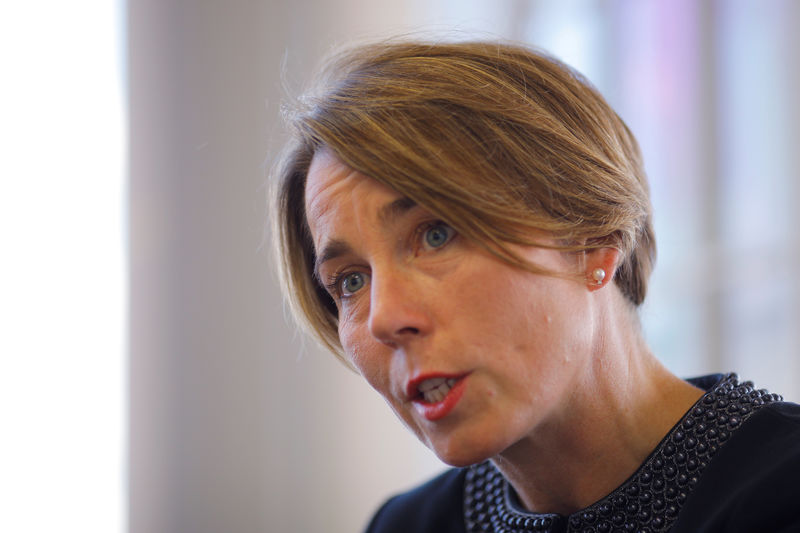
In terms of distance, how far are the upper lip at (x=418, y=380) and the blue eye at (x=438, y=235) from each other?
6.3 inches

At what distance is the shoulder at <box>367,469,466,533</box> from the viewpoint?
1347mm

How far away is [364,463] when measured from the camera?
2.49m

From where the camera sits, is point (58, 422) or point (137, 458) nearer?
point (58, 422)

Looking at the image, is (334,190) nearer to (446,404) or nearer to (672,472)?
(446,404)

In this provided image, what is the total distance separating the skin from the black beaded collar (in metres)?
0.03

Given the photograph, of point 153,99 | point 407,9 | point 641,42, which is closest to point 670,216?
point 641,42

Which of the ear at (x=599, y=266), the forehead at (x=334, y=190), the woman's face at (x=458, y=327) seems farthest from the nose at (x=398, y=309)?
the ear at (x=599, y=266)

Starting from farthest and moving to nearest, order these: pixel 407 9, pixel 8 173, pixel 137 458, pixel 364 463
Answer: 1. pixel 407 9
2. pixel 364 463
3. pixel 137 458
4. pixel 8 173

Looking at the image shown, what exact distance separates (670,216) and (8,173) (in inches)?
90.4

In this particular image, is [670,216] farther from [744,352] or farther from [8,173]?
[8,173]

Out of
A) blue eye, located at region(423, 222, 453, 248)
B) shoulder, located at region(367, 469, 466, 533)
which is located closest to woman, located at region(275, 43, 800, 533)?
blue eye, located at region(423, 222, 453, 248)

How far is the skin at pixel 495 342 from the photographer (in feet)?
3.19

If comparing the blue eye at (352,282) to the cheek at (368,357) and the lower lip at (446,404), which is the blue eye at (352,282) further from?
the lower lip at (446,404)

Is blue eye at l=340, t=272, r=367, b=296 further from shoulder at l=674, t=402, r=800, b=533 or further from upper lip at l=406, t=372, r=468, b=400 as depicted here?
shoulder at l=674, t=402, r=800, b=533
